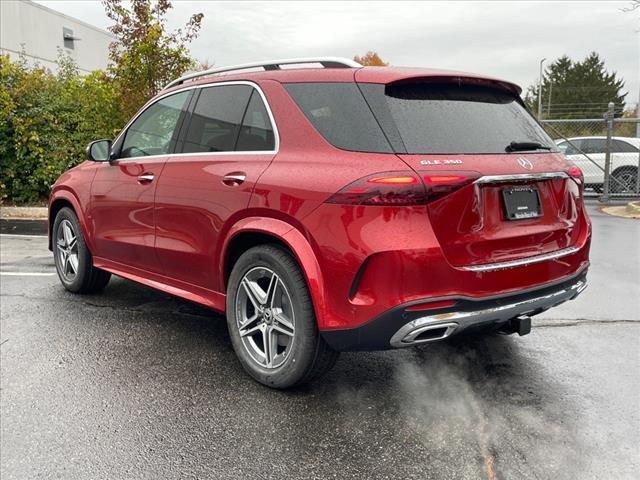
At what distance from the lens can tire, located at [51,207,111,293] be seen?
537cm

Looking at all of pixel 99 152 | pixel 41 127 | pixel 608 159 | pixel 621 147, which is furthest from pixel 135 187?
pixel 621 147

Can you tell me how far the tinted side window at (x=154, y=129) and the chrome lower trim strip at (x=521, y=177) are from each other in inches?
93.8

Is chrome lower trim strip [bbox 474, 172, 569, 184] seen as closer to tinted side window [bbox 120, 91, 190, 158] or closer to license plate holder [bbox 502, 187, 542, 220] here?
license plate holder [bbox 502, 187, 542, 220]

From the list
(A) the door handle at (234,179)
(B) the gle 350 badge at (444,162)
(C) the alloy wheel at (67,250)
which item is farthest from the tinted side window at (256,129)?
(C) the alloy wheel at (67,250)

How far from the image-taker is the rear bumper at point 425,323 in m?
2.81

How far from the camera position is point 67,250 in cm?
561

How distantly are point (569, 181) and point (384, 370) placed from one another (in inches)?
63.7

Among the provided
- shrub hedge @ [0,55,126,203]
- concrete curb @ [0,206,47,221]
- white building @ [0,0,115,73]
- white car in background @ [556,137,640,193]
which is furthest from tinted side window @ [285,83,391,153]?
white building @ [0,0,115,73]

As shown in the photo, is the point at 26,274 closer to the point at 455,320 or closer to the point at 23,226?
the point at 23,226

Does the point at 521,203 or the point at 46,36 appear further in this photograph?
the point at 46,36

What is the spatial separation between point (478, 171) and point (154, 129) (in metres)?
2.70

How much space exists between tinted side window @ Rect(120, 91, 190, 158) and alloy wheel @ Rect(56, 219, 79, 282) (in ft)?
3.86

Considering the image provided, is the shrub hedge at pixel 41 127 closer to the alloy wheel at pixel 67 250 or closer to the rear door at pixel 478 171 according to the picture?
the alloy wheel at pixel 67 250

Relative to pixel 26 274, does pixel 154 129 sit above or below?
above
